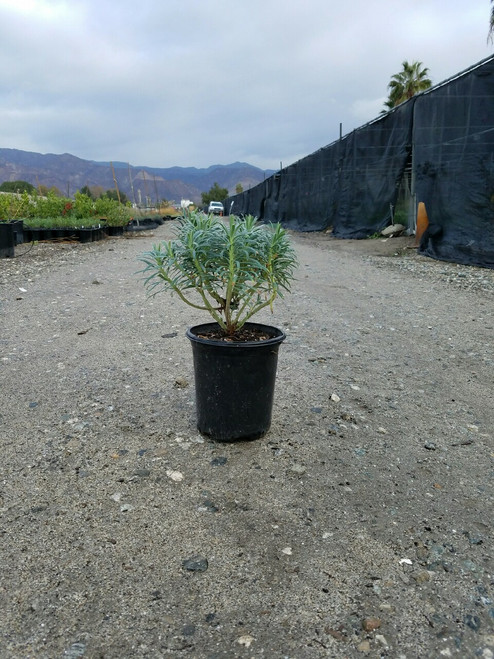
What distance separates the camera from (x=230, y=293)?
2.24 meters

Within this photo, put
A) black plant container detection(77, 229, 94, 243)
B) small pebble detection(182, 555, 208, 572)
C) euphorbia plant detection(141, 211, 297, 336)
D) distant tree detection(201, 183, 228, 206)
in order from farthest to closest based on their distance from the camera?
distant tree detection(201, 183, 228, 206) → black plant container detection(77, 229, 94, 243) → euphorbia plant detection(141, 211, 297, 336) → small pebble detection(182, 555, 208, 572)

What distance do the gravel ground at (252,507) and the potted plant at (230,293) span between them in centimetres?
15

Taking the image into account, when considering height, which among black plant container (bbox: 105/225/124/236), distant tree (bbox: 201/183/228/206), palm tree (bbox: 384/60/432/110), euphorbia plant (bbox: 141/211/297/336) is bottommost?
black plant container (bbox: 105/225/124/236)

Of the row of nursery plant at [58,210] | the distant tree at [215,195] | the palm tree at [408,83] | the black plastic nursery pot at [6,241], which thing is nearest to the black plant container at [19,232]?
the row of nursery plant at [58,210]

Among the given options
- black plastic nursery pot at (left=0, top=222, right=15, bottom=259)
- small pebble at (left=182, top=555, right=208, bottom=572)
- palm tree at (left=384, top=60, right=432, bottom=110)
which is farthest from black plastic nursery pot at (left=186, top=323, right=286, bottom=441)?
palm tree at (left=384, top=60, right=432, bottom=110)

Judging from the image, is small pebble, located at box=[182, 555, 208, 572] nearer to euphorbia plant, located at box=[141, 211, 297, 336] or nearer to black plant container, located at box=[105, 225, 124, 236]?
euphorbia plant, located at box=[141, 211, 297, 336]

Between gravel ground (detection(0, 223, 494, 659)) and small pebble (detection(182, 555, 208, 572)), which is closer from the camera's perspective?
gravel ground (detection(0, 223, 494, 659))

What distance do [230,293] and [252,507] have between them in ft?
2.92

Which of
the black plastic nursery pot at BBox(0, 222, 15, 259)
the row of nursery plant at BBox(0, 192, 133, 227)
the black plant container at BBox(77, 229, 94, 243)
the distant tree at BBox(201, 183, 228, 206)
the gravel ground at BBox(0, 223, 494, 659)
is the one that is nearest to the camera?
the gravel ground at BBox(0, 223, 494, 659)

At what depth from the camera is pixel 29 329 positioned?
13.7 feet

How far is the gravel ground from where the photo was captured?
135 cm

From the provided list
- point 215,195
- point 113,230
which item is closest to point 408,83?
point 113,230

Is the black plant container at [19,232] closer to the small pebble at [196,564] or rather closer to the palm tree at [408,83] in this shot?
the small pebble at [196,564]

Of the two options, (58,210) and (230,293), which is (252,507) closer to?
(230,293)
